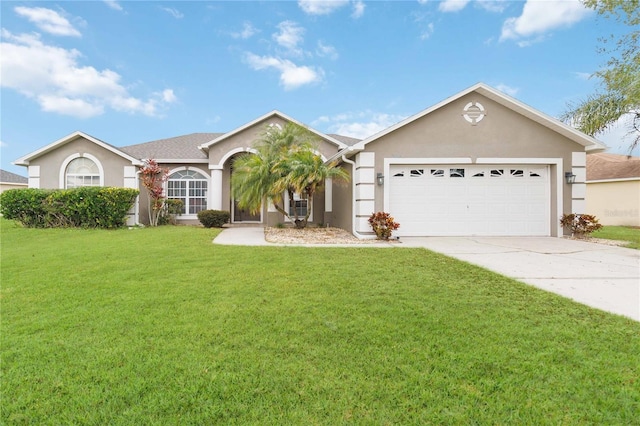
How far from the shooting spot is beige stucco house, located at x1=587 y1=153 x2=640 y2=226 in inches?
746

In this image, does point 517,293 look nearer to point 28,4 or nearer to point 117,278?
point 117,278

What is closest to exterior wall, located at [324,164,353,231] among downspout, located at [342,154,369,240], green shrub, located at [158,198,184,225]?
downspout, located at [342,154,369,240]

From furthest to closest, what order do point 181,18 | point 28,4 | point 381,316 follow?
point 181,18 < point 28,4 < point 381,316

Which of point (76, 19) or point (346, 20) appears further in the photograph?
point (346, 20)

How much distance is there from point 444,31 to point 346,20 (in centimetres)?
451

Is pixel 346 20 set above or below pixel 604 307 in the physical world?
above

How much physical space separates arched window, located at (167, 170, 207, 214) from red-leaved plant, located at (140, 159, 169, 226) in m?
0.73

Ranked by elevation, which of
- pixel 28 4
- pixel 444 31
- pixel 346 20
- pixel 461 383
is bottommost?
pixel 461 383

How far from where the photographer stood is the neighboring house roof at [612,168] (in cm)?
1941

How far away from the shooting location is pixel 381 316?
3.80 m

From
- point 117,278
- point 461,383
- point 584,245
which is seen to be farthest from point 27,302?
point 584,245

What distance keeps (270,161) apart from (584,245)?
10.4 metres

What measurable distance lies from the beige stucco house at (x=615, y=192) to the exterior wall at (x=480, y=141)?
1142cm

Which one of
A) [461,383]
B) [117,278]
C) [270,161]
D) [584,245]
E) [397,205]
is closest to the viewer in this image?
[461,383]
